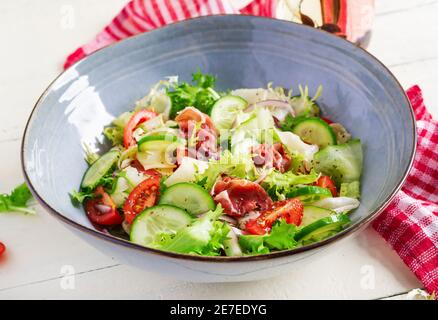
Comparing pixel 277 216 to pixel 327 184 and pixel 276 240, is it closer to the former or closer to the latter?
pixel 276 240

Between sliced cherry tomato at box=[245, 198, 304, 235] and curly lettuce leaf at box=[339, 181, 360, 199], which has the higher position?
curly lettuce leaf at box=[339, 181, 360, 199]

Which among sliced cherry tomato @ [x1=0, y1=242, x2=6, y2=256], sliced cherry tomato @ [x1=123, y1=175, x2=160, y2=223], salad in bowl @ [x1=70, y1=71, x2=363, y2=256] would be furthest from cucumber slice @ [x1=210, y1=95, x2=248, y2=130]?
sliced cherry tomato @ [x1=0, y1=242, x2=6, y2=256]

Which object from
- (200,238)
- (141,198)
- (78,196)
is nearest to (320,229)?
(200,238)

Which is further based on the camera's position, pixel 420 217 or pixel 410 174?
pixel 410 174

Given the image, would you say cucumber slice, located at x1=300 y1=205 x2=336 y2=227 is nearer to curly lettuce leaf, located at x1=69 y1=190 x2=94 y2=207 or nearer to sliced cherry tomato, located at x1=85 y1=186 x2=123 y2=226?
sliced cherry tomato, located at x1=85 y1=186 x2=123 y2=226

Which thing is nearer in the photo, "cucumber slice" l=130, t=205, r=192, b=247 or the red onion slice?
"cucumber slice" l=130, t=205, r=192, b=247

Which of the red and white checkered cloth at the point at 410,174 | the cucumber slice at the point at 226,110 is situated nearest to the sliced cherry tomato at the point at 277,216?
the red and white checkered cloth at the point at 410,174

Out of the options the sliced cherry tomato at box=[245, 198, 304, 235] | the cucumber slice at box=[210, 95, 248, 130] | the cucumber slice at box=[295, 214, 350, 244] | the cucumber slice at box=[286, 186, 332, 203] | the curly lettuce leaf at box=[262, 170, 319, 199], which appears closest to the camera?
the cucumber slice at box=[295, 214, 350, 244]
